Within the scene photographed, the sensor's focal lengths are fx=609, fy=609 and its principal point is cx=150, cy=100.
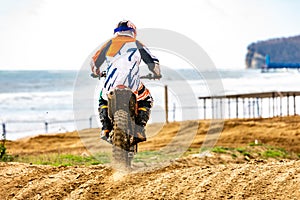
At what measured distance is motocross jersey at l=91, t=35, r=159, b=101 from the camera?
280 inches

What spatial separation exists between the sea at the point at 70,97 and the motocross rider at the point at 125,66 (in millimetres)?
474

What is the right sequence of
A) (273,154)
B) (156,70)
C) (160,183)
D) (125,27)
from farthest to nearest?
(273,154) → (156,70) → (125,27) → (160,183)

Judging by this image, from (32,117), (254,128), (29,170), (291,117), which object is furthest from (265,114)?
(29,170)

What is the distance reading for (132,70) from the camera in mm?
7125

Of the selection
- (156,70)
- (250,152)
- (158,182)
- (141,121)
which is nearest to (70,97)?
(250,152)

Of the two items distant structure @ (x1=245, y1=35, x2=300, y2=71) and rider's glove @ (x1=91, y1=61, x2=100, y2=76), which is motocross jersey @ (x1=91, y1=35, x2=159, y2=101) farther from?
distant structure @ (x1=245, y1=35, x2=300, y2=71)

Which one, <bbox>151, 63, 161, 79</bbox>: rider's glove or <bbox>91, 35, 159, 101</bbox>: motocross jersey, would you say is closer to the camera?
<bbox>91, 35, 159, 101</bbox>: motocross jersey

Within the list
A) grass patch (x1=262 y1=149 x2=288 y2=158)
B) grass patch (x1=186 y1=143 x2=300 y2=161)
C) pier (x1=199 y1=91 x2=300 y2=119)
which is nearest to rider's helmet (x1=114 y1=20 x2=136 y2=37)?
grass patch (x1=186 y1=143 x2=300 y2=161)

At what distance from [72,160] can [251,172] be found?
6249 millimetres

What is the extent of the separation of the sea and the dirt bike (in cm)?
66

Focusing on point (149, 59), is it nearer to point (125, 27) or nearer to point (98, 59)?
point (125, 27)

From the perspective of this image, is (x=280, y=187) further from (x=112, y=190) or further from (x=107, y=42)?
(x=107, y=42)

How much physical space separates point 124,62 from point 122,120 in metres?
0.68

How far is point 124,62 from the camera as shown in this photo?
7.12m
